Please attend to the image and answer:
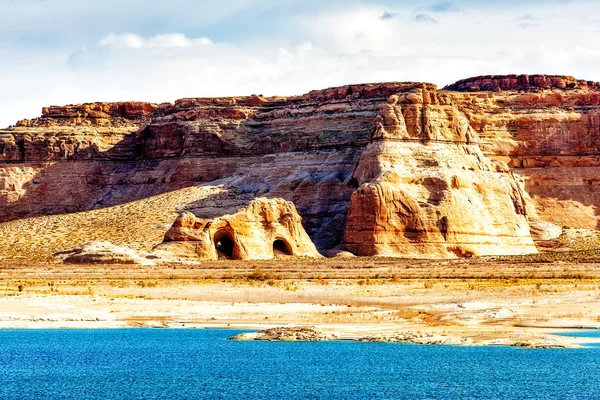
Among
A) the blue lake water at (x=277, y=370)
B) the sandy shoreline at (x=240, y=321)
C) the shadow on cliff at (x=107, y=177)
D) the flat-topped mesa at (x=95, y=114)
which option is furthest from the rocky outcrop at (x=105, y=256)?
the flat-topped mesa at (x=95, y=114)

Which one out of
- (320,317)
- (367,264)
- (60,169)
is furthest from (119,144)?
(320,317)

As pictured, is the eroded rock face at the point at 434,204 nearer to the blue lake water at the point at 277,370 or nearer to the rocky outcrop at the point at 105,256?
the rocky outcrop at the point at 105,256

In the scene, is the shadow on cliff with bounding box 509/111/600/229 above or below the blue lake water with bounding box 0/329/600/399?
above

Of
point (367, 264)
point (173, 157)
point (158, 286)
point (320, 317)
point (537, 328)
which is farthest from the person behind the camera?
point (173, 157)

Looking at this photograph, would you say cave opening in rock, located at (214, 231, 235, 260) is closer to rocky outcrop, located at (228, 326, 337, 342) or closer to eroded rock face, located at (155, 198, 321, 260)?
eroded rock face, located at (155, 198, 321, 260)

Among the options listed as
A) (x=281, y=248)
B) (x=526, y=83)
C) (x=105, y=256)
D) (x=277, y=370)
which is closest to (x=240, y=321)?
(x=277, y=370)

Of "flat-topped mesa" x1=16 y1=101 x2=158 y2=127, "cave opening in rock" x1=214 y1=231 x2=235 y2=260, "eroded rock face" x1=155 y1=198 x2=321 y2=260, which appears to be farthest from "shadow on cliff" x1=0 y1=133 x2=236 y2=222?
"eroded rock face" x1=155 y1=198 x2=321 y2=260

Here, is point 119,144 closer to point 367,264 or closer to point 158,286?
point 367,264
